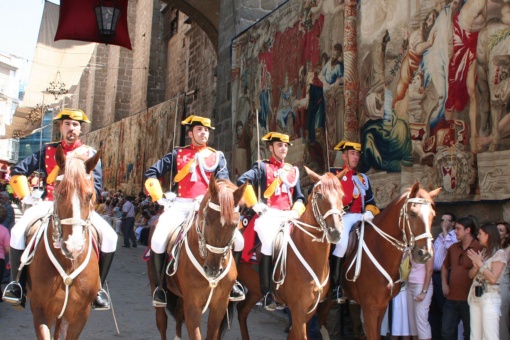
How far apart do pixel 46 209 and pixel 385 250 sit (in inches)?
145

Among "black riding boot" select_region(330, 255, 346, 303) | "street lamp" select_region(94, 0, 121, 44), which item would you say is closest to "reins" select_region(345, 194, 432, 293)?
"black riding boot" select_region(330, 255, 346, 303)

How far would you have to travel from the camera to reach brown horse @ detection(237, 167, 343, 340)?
239 inches

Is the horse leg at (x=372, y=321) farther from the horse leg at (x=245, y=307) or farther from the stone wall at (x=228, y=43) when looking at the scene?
the stone wall at (x=228, y=43)

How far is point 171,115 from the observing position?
21.8m

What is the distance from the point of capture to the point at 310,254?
6.46 m

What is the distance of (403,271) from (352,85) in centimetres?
439

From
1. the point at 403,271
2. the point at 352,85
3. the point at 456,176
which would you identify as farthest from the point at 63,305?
the point at 352,85

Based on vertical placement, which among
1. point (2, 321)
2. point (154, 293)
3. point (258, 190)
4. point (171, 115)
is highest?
point (171, 115)

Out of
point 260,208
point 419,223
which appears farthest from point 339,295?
point 419,223

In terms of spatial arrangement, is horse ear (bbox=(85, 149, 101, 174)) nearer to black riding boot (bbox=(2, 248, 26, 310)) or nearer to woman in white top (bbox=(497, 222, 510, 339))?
black riding boot (bbox=(2, 248, 26, 310))

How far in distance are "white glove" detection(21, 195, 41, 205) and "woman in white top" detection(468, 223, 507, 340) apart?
471 cm

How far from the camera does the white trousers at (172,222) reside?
658 centimetres

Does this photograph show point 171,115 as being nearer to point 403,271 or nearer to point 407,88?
point 407,88

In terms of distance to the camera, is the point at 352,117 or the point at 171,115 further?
the point at 171,115
